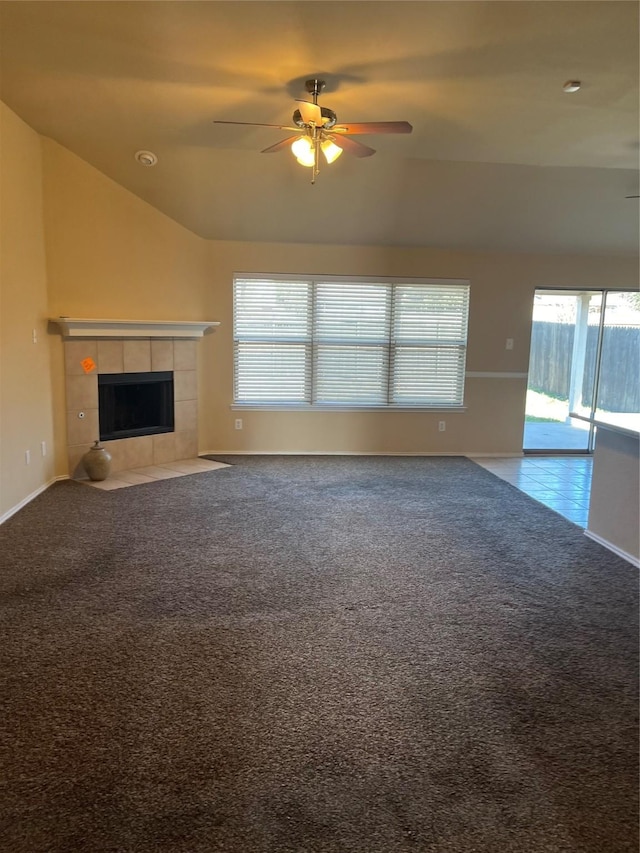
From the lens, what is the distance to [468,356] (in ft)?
21.9

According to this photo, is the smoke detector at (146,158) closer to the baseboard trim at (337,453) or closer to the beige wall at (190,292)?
the beige wall at (190,292)

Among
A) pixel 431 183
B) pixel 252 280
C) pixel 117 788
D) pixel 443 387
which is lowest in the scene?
pixel 117 788

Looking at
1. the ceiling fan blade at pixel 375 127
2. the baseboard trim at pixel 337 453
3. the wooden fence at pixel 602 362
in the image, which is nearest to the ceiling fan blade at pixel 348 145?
the ceiling fan blade at pixel 375 127

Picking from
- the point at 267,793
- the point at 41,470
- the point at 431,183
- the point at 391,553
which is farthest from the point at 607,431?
the point at 41,470

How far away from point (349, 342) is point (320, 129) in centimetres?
330

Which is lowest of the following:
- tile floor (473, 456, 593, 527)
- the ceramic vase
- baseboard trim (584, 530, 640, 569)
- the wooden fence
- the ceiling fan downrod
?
baseboard trim (584, 530, 640, 569)

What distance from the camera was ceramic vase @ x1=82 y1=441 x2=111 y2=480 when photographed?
521 cm

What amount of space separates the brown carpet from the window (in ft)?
8.74

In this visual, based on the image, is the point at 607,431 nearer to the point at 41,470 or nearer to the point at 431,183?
the point at 431,183

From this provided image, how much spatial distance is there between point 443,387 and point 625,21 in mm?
4274

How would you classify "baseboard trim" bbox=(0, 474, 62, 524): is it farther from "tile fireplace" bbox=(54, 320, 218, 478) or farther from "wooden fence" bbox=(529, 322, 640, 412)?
"wooden fence" bbox=(529, 322, 640, 412)

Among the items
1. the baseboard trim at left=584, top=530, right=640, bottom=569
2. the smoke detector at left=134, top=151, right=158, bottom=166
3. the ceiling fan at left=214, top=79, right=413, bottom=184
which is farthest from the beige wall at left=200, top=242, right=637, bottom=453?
the baseboard trim at left=584, top=530, right=640, bottom=569

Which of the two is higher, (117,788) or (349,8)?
(349,8)

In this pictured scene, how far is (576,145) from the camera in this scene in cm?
446
